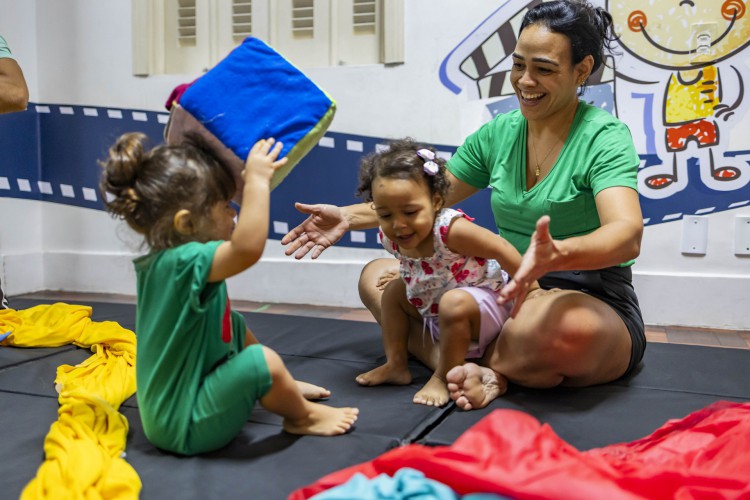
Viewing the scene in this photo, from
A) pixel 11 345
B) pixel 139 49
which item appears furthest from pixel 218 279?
pixel 139 49

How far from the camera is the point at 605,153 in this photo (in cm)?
177

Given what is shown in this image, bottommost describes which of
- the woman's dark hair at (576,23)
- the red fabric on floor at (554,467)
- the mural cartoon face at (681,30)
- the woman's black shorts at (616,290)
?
the red fabric on floor at (554,467)

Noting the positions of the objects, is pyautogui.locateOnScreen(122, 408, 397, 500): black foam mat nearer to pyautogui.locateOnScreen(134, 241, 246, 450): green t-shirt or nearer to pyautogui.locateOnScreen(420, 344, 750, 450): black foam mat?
pyautogui.locateOnScreen(134, 241, 246, 450): green t-shirt

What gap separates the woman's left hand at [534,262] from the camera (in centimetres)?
129

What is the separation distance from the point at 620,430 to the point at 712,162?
6.02 feet

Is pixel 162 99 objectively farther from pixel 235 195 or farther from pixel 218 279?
pixel 218 279

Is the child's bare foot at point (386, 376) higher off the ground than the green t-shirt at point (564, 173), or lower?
lower

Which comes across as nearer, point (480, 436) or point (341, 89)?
point (480, 436)

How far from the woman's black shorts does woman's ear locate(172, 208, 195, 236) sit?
108 centimetres

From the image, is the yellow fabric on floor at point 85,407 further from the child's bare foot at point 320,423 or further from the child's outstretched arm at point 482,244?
the child's outstretched arm at point 482,244

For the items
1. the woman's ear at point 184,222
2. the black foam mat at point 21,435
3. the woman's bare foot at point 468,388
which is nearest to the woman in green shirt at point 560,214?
the woman's bare foot at point 468,388

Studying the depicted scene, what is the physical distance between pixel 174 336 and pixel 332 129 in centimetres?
227

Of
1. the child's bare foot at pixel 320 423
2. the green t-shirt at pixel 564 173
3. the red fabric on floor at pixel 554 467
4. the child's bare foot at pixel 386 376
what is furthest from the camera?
the child's bare foot at pixel 386 376

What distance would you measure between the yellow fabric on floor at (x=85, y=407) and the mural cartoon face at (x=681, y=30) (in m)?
2.37
